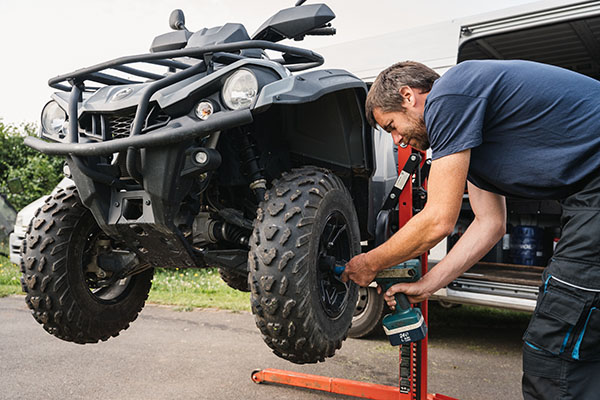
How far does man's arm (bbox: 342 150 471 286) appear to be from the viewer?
5.55ft

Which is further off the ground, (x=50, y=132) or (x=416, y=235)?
(x=50, y=132)

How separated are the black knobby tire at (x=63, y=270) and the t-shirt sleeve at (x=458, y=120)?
1.71m

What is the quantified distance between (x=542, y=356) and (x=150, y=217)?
1.48m

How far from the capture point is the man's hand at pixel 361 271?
2.00 meters

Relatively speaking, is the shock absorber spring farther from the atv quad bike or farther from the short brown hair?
the short brown hair

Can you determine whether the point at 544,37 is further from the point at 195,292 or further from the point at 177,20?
the point at 195,292

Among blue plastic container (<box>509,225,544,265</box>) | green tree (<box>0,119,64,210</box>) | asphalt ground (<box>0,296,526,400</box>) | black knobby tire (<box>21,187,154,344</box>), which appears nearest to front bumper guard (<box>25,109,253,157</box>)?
black knobby tire (<box>21,187,154,344</box>)

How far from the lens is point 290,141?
2551 mm

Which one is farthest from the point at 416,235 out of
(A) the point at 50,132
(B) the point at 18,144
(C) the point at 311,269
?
(B) the point at 18,144

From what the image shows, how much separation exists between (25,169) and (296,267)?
32.9ft

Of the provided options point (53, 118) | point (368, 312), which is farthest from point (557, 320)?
point (368, 312)

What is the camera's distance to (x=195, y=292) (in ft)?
A: 25.1

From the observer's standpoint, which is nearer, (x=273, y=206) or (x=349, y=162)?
(x=273, y=206)

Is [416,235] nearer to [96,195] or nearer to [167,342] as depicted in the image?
[96,195]
